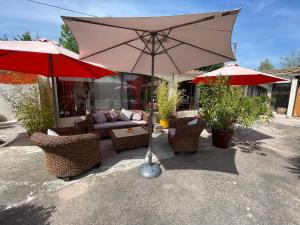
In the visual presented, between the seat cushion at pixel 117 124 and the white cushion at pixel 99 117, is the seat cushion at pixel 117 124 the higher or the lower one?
the lower one

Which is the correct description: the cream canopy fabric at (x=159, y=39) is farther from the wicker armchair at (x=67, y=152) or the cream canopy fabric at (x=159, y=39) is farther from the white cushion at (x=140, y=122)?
the white cushion at (x=140, y=122)

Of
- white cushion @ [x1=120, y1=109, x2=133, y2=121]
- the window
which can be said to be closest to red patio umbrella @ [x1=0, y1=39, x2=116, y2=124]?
white cushion @ [x1=120, y1=109, x2=133, y2=121]

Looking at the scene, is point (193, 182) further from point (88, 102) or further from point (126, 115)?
point (88, 102)

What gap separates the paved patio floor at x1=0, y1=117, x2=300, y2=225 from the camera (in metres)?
1.95

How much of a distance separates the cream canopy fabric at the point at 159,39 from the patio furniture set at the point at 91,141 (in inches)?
57.4

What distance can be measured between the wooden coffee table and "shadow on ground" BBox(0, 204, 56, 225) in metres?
1.86

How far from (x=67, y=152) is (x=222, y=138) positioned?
3.64m

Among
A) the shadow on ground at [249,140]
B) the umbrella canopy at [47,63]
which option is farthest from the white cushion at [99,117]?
the shadow on ground at [249,140]

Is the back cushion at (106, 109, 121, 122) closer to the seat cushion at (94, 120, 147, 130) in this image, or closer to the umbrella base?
the seat cushion at (94, 120, 147, 130)

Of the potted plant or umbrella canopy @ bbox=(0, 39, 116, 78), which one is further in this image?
the potted plant

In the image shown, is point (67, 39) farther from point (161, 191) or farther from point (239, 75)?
point (161, 191)

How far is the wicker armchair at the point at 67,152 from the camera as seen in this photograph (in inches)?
94.8

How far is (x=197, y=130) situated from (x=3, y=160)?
4.26 meters

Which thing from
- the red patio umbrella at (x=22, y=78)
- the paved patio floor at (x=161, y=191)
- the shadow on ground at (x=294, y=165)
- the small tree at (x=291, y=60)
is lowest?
the paved patio floor at (x=161, y=191)
